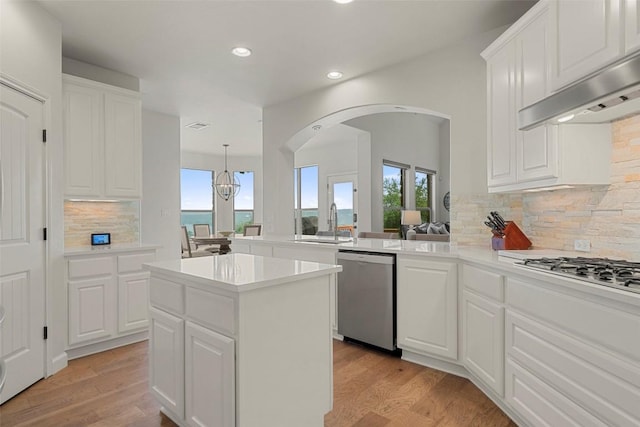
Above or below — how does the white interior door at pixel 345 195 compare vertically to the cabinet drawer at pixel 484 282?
above

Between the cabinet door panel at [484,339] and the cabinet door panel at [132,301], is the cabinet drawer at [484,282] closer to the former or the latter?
the cabinet door panel at [484,339]

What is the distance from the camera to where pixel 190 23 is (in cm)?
288

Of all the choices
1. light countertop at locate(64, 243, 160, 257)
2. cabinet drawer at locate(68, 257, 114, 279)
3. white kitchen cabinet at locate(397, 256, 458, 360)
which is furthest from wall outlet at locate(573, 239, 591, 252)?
cabinet drawer at locate(68, 257, 114, 279)

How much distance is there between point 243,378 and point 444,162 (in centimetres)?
994

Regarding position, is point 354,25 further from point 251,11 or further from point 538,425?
point 538,425

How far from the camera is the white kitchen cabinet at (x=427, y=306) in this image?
263 centimetres

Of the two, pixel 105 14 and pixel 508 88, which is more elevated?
pixel 105 14

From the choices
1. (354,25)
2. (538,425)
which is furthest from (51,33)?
(538,425)

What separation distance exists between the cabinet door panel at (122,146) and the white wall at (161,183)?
1.82 metres

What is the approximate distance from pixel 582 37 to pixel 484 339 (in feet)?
5.94

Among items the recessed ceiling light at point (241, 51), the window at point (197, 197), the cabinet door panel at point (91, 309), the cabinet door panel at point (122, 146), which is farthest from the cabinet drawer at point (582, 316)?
the window at point (197, 197)

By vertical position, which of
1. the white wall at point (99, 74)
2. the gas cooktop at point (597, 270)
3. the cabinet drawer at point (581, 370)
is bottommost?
the cabinet drawer at point (581, 370)

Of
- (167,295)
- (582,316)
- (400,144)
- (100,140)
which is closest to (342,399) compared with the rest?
(167,295)

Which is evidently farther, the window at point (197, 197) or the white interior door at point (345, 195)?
the window at point (197, 197)
